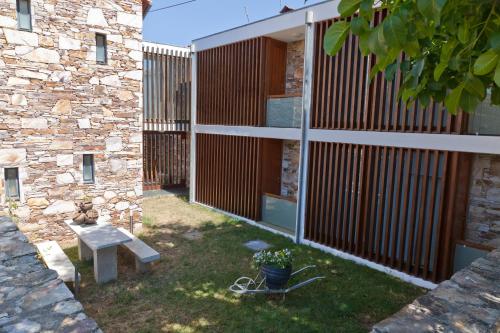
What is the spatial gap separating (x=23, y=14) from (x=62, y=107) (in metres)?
1.96

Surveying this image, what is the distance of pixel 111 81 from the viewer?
8203 mm

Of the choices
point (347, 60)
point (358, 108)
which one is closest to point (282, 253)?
point (358, 108)

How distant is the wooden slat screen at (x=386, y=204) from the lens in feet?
19.8

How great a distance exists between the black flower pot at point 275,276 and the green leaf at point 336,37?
4261 millimetres

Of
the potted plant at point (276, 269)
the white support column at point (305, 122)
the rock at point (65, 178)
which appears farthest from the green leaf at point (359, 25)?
the rock at point (65, 178)

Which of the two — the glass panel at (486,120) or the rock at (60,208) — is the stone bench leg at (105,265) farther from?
the glass panel at (486,120)

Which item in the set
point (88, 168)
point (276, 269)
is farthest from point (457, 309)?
point (88, 168)

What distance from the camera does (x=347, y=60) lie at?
288 inches

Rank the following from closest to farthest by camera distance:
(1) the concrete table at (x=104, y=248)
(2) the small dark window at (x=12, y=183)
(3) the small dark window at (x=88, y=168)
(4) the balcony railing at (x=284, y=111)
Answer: (1) the concrete table at (x=104, y=248)
(2) the small dark window at (x=12, y=183)
(3) the small dark window at (x=88, y=168)
(4) the balcony railing at (x=284, y=111)

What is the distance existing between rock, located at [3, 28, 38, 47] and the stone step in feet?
13.5

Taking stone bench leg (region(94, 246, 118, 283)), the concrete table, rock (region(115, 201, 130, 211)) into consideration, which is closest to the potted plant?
the concrete table

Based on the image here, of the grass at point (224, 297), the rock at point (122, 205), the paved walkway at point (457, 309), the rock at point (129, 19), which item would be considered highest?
the rock at point (129, 19)

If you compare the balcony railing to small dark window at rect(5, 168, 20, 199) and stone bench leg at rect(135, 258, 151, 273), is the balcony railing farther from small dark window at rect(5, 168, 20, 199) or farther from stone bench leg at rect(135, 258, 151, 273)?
small dark window at rect(5, 168, 20, 199)

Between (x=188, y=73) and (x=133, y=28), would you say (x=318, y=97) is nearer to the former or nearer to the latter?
(x=133, y=28)
